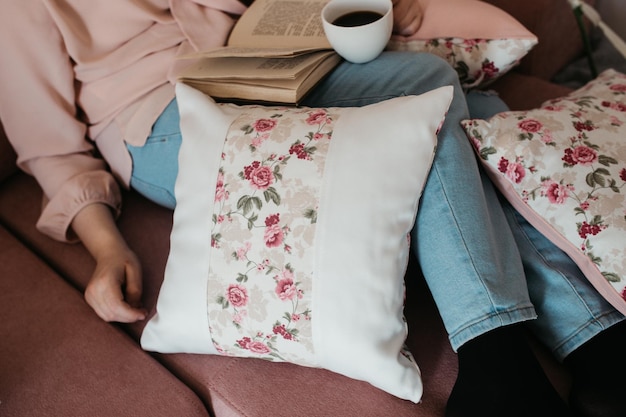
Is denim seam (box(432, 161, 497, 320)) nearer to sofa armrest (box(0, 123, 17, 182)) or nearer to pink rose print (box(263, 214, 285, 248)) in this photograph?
pink rose print (box(263, 214, 285, 248))

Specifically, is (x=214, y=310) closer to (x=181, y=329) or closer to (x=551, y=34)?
(x=181, y=329)

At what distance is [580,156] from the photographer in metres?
0.75

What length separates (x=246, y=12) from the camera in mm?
1013

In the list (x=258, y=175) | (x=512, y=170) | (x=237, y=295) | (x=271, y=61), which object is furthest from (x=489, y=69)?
(x=237, y=295)

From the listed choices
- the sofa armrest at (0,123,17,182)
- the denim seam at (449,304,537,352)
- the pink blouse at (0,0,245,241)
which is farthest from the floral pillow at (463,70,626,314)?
the sofa armrest at (0,123,17,182)

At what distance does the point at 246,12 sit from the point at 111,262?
0.51 metres

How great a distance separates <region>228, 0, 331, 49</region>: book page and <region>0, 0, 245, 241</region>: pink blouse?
0.05 meters

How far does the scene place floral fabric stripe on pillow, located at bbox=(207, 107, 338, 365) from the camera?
0.69 metres

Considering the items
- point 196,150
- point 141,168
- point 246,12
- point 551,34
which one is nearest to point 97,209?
point 141,168

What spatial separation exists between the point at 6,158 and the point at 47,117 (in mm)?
201

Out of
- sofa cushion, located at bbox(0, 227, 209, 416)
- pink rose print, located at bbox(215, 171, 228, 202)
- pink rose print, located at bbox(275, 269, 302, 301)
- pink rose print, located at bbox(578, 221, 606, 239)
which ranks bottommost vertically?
sofa cushion, located at bbox(0, 227, 209, 416)

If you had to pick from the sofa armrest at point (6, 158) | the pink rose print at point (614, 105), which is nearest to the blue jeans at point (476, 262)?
the pink rose print at point (614, 105)

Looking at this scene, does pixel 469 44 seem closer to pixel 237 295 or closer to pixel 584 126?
pixel 584 126

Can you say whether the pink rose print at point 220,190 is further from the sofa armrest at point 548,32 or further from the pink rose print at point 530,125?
the sofa armrest at point 548,32
